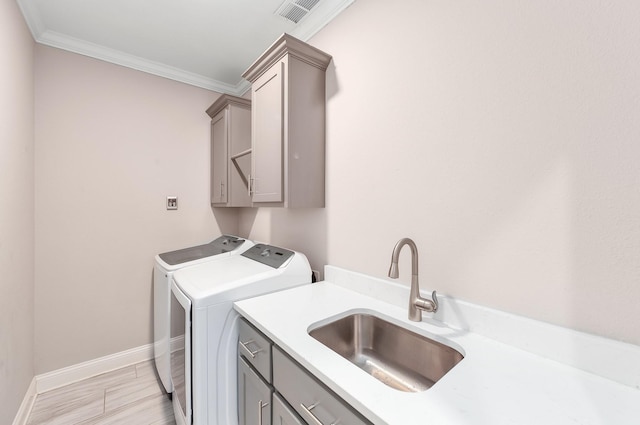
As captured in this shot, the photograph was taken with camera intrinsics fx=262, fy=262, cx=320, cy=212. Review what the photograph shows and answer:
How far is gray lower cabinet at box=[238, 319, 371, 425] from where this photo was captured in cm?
76

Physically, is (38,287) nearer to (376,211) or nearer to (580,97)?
(376,211)

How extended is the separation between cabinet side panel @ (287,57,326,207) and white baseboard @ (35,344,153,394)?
2.02m

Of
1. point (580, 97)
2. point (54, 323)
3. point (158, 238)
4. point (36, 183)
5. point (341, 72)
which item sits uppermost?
point (341, 72)

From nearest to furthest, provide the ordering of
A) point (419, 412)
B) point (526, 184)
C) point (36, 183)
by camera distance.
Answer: point (419, 412) < point (526, 184) < point (36, 183)

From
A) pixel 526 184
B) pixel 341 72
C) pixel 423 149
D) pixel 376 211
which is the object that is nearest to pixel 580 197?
pixel 526 184

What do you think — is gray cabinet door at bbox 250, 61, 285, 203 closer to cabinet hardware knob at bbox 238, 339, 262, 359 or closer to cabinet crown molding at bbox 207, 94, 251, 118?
cabinet crown molding at bbox 207, 94, 251, 118

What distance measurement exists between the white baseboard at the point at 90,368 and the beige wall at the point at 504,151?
6.84 feet

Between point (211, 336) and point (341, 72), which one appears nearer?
point (211, 336)

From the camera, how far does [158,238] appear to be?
2.36m

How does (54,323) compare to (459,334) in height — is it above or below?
below

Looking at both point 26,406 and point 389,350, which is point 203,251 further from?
point 389,350

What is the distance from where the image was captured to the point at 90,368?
80.7 inches

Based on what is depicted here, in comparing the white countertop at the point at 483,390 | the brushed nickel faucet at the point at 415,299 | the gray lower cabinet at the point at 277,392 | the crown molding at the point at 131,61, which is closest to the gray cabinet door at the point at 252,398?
the gray lower cabinet at the point at 277,392

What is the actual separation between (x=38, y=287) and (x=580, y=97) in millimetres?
3142
